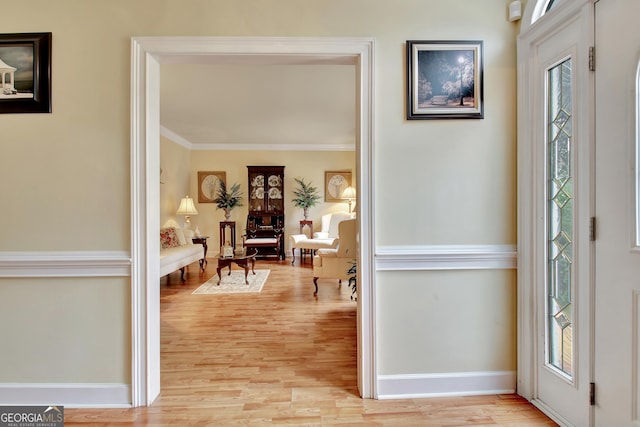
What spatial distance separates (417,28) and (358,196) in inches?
44.2

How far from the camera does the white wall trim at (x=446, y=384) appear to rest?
1884 mm

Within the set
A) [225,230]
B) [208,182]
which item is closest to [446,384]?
[225,230]

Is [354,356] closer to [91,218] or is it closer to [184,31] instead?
[91,218]

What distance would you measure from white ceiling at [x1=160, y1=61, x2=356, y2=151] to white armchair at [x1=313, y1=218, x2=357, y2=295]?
179cm

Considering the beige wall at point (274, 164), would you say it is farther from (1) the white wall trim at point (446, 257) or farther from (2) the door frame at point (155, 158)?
(1) the white wall trim at point (446, 257)

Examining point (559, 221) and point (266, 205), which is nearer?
point (559, 221)

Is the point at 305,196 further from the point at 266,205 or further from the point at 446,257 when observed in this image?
the point at 446,257

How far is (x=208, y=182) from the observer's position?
7.27 metres

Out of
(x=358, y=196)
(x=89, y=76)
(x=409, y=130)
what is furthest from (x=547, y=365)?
(x=89, y=76)

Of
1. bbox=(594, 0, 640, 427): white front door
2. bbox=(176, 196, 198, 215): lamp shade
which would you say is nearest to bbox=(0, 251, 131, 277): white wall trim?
bbox=(594, 0, 640, 427): white front door

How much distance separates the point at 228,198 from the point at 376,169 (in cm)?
586

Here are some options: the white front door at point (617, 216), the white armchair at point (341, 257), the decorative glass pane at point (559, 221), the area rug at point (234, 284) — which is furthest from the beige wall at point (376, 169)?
the area rug at point (234, 284)

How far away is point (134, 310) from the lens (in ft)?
5.94

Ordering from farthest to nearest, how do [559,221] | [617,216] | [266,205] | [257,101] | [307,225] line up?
1. [307,225]
2. [266,205]
3. [257,101]
4. [559,221]
5. [617,216]
